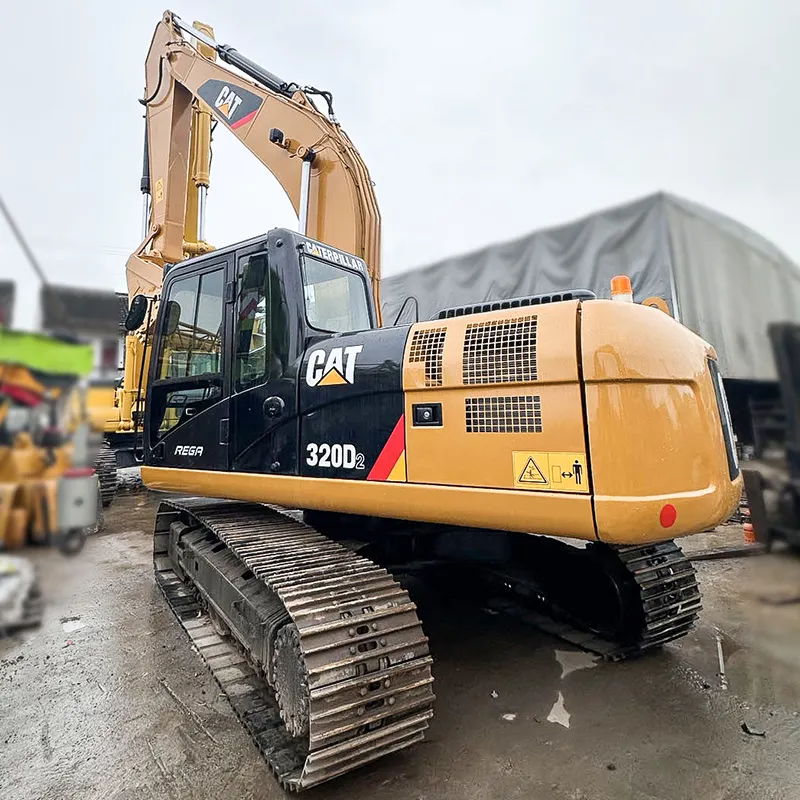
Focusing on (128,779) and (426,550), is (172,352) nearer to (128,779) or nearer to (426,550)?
(426,550)

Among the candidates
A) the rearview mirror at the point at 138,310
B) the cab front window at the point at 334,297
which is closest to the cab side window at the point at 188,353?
the rearview mirror at the point at 138,310

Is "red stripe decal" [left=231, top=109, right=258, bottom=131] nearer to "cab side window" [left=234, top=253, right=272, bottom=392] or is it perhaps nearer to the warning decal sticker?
"cab side window" [left=234, top=253, right=272, bottom=392]

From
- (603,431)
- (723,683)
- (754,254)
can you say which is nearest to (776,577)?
(754,254)

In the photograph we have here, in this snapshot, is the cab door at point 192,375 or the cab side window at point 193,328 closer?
the cab door at point 192,375

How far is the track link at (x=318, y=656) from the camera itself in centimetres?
245

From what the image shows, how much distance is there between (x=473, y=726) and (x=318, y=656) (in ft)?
3.43

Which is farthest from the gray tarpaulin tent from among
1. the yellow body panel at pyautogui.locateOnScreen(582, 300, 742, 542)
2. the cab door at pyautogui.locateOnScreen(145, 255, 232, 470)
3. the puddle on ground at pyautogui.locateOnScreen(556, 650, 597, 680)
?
the cab door at pyautogui.locateOnScreen(145, 255, 232, 470)

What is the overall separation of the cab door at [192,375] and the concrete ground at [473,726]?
110 centimetres

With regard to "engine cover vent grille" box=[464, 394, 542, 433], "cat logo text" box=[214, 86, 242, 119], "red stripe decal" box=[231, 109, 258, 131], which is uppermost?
"cat logo text" box=[214, 86, 242, 119]

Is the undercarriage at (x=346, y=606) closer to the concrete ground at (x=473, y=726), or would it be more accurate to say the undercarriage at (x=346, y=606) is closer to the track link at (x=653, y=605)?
the track link at (x=653, y=605)

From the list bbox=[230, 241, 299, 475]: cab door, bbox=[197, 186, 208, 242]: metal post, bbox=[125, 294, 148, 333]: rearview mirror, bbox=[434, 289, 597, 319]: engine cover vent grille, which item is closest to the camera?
bbox=[434, 289, 597, 319]: engine cover vent grille

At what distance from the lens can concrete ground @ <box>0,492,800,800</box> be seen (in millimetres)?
2500

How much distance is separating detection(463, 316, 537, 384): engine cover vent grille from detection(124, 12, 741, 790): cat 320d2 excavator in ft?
0.04

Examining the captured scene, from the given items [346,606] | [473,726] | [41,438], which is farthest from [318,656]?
[41,438]
